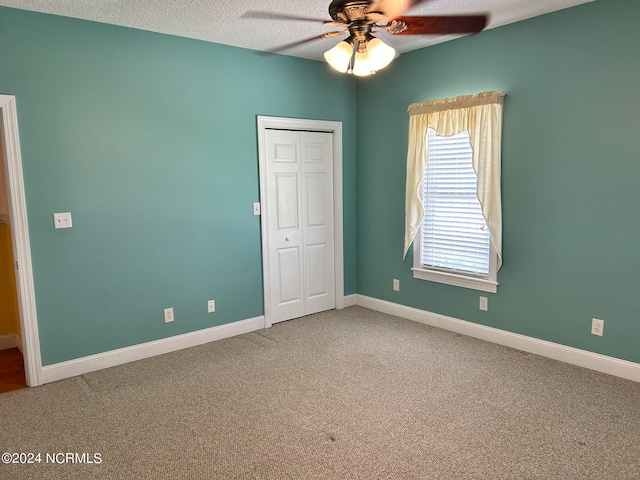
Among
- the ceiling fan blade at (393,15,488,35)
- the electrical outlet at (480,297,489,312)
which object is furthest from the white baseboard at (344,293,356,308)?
the ceiling fan blade at (393,15,488,35)

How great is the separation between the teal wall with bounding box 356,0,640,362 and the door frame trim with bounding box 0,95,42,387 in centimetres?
336

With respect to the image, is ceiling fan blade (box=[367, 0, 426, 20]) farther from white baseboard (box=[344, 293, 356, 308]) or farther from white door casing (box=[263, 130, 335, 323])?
white baseboard (box=[344, 293, 356, 308])

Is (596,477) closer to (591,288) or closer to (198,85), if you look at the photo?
(591,288)

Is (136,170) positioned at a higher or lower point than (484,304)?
higher

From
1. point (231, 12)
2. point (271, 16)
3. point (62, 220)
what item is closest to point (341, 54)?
point (271, 16)

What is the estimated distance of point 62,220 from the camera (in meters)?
3.29

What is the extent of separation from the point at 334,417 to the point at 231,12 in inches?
111

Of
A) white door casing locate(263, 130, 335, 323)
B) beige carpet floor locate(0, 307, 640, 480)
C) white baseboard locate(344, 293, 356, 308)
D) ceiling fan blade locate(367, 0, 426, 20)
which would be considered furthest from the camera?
Result: white baseboard locate(344, 293, 356, 308)

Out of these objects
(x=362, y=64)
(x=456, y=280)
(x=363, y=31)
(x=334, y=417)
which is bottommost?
(x=334, y=417)

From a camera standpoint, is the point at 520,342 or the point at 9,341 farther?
the point at 9,341

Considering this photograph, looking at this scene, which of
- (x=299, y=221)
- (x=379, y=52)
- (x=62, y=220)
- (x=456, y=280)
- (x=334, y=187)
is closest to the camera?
(x=379, y=52)

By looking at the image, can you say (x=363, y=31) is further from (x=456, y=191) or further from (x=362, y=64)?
(x=456, y=191)

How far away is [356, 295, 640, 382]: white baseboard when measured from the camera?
3.23m

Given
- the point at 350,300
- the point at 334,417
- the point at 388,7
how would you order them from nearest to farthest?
the point at 388,7
the point at 334,417
the point at 350,300
